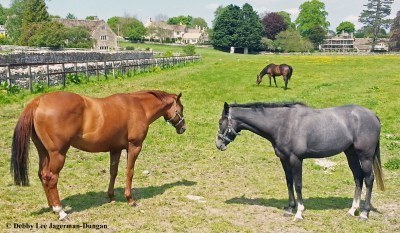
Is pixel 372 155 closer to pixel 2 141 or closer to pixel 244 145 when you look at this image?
pixel 244 145

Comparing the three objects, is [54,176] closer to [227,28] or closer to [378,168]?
[378,168]

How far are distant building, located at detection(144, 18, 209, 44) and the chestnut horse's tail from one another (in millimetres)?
139784

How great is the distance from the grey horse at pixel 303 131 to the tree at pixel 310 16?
15573 cm

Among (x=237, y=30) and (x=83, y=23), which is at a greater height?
(x=83, y=23)

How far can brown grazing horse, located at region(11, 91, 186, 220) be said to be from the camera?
737cm

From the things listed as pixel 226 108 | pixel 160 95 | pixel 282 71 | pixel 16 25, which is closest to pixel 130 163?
pixel 160 95

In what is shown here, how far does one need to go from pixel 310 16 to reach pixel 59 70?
143957 millimetres

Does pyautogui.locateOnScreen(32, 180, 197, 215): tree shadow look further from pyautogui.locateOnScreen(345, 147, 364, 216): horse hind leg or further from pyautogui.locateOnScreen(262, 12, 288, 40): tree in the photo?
pyautogui.locateOnScreen(262, 12, 288, 40): tree

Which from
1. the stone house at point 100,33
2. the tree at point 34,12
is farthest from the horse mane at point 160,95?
the stone house at point 100,33

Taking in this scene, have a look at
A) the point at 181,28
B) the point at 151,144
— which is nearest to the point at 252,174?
the point at 151,144

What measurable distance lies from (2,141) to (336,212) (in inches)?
424

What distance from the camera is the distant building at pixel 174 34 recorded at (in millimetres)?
148875

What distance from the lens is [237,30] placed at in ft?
399

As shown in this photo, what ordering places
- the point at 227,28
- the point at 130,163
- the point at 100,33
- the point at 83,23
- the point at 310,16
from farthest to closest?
the point at 310,16, the point at 227,28, the point at 83,23, the point at 100,33, the point at 130,163
